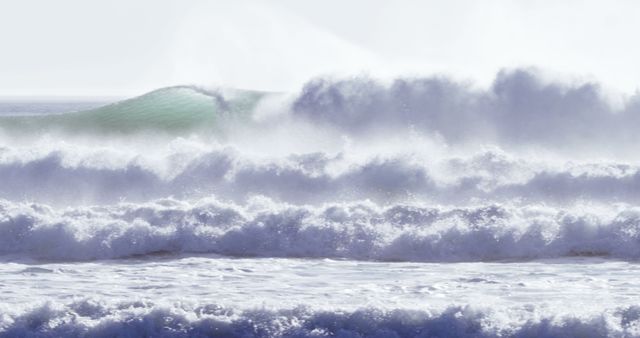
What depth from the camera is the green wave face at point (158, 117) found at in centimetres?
2698

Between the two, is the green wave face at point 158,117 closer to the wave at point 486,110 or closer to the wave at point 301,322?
the wave at point 486,110

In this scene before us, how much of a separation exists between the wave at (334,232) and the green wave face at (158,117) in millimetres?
8616

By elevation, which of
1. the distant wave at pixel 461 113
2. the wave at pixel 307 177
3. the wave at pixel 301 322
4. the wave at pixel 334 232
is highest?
the distant wave at pixel 461 113

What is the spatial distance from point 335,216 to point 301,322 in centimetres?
610

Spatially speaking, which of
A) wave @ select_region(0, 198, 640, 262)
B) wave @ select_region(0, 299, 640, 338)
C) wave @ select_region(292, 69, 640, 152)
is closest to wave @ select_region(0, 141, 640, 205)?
wave @ select_region(0, 198, 640, 262)

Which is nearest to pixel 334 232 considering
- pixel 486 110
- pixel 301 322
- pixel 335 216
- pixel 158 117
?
pixel 335 216

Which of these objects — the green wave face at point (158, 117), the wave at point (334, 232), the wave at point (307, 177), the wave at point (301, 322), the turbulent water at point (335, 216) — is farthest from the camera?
the green wave face at point (158, 117)

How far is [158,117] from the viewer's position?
27938 millimetres

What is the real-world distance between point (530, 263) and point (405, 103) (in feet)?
32.3

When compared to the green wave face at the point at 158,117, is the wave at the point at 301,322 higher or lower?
lower

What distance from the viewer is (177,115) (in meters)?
28.0

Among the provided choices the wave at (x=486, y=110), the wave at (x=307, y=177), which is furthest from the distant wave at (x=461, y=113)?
the wave at (x=307, y=177)

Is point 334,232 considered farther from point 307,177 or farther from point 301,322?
point 301,322

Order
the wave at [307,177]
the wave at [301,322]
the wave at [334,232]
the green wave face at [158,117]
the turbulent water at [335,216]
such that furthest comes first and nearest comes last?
the green wave face at [158,117] < the wave at [307,177] < the wave at [334,232] < the turbulent water at [335,216] < the wave at [301,322]
